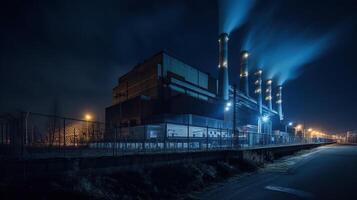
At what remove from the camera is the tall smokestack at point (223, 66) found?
6253cm

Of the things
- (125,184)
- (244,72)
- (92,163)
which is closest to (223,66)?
(244,72)

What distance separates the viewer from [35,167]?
7.75 metres

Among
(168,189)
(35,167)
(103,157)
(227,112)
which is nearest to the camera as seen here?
(35,167)

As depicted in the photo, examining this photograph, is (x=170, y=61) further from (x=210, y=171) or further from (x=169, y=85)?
(x=210, y=171)

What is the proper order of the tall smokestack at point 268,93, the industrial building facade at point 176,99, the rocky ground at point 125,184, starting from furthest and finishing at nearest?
1. the tall smokestack at point 268,93
2. the industrial building facade at point 176,99
3. the rocky ground at point 125,184

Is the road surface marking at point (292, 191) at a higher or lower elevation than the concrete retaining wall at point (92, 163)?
lower

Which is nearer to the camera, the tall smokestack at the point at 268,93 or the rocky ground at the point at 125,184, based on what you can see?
the rocky ground at the point at 125,184

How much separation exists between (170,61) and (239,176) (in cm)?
4709

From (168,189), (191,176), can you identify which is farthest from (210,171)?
(168,189)

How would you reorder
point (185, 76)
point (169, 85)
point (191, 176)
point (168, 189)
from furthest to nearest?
1. point (185, 76)
2. point (169, 85)
3. point (191, 176)
4. point (168, 189)

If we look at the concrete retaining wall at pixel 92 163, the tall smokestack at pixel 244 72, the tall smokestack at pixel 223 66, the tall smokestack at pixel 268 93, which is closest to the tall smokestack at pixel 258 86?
the tall smokestack at pixel 244 72

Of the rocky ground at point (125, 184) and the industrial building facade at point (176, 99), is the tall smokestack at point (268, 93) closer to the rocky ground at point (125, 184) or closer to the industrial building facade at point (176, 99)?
the industrial building facade at point (176, 99)

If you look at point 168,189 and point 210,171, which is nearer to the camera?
point 168,189

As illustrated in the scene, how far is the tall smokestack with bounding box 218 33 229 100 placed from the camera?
62531 mm
